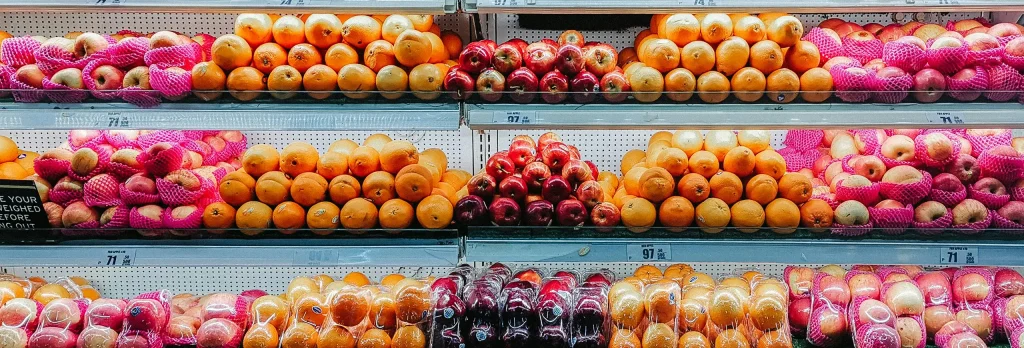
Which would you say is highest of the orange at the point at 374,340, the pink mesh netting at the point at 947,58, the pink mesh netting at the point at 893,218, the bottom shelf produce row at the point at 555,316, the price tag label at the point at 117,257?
the pink mesh netting at the point at 947,58

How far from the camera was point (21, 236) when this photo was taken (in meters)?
2.12

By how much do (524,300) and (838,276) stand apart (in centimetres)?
105

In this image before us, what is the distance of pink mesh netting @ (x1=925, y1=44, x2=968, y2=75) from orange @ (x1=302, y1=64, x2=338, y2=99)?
1.71 metres

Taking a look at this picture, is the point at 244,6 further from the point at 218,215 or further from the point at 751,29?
the point at 751,29

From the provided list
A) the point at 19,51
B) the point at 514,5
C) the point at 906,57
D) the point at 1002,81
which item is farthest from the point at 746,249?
the point at 19,51

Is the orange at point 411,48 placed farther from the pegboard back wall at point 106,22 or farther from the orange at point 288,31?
the pegboard back wall at point 106,22

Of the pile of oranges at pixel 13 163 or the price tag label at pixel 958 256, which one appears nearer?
the price tag label at pixel 958 256

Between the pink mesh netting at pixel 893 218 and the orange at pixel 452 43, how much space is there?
4.41ft

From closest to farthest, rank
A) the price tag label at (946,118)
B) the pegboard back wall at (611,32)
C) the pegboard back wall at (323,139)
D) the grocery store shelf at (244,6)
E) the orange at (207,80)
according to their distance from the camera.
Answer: the grocery store shelf at (244,6) → the price tag label at (946,118) → the orange at (207,80) → the pegboard back wall at (611,32) → the pegboard back wall at (323,139)

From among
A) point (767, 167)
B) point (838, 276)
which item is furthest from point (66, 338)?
point (838, 276)

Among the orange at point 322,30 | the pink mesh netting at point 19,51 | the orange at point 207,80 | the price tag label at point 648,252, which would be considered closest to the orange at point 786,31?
the price tag label at point 648,252

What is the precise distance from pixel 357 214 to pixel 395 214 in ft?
0.36

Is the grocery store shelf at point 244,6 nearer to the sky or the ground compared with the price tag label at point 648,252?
nearer to the sky

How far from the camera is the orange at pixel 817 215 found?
2.10 m
